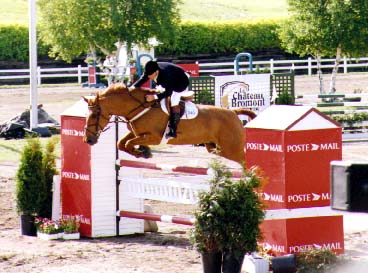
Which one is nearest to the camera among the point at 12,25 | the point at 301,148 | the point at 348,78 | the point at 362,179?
the point at 362,179

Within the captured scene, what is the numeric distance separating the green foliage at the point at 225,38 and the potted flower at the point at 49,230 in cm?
3778

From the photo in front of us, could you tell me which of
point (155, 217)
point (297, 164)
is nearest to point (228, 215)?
point (297, 164)

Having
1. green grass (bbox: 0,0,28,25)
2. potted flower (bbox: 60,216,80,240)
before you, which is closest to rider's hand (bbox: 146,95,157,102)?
potted flower (bbox: 60,216,80,240)

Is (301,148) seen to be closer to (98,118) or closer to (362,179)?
(98,118)

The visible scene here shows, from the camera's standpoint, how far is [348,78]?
143ft

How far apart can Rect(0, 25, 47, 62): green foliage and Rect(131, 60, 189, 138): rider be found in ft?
109

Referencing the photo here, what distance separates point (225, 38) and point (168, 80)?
121ft

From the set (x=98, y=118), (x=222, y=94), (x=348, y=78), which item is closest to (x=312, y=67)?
(x=348, y=78)

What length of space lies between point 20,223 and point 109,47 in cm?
2109

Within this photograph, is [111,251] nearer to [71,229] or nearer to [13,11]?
[71,229]

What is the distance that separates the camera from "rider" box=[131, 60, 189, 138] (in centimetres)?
1291

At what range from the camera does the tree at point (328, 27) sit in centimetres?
3123

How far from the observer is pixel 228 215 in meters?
7.98

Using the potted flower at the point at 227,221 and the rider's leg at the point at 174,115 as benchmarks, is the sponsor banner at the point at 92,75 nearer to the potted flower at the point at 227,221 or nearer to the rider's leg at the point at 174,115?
the rider's leg at the point at 174,115
